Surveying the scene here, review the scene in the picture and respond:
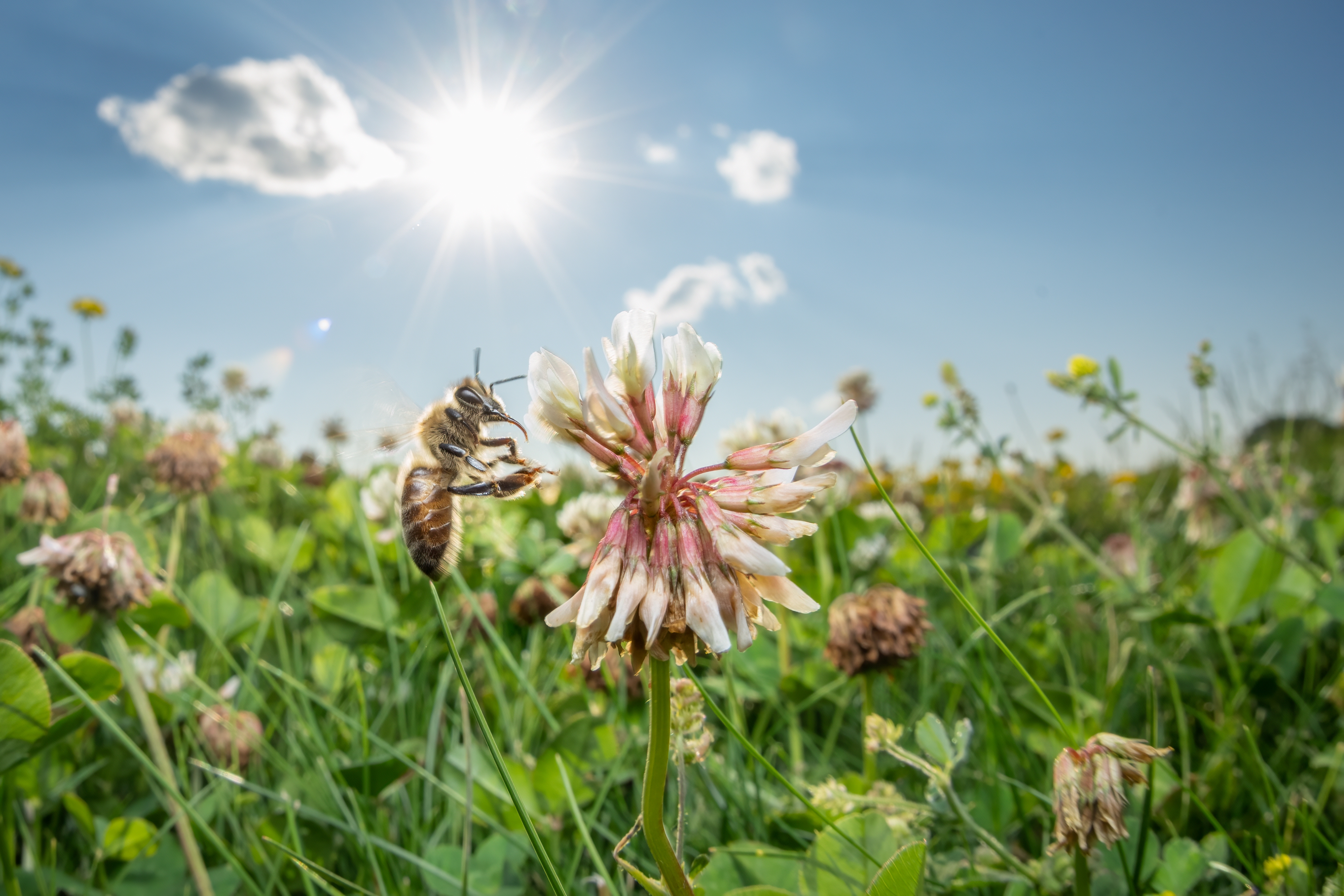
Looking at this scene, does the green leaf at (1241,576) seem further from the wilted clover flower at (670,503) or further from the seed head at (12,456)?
the seed head at (12,456)

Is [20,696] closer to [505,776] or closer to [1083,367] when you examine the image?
[505,776]

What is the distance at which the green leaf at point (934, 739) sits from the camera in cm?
134

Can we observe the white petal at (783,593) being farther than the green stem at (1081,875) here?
No

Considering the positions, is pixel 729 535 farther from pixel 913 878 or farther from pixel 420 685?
pixel 420 685

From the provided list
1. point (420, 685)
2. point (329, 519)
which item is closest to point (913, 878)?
point (420, 685)

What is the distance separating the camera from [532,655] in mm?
2547

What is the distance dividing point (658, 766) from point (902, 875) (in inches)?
15.5

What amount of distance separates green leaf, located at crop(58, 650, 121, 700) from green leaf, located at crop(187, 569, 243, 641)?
1085 mm

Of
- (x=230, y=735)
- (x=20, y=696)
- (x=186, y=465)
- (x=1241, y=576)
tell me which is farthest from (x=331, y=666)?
(x=1241, y=576)

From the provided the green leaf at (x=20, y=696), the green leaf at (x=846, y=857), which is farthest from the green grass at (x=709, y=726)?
the green leaf at (x=20, y=696)

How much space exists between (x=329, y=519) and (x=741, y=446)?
218 centimetres

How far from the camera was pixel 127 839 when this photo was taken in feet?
6.12

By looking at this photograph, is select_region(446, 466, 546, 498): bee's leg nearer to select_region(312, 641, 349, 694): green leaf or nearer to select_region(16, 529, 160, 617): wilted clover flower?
select_region(16, 529, 160, 617): wilted clover flower

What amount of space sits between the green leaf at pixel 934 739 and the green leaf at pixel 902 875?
1.06ft
